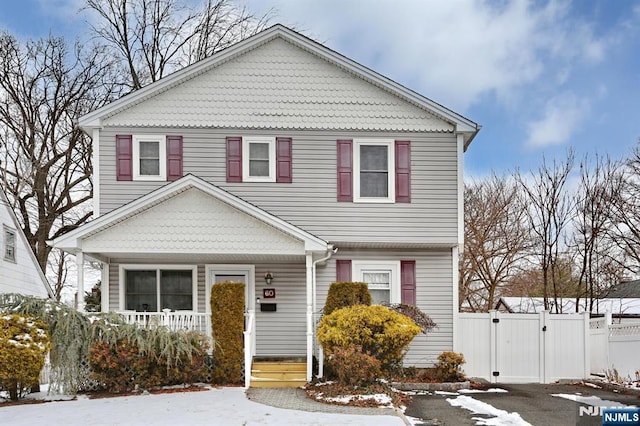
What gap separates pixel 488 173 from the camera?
30.4 metres

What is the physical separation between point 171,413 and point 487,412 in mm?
5302

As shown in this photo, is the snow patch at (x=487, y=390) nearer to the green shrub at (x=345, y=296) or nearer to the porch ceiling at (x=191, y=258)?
the green shrub at (x=345, y=296)

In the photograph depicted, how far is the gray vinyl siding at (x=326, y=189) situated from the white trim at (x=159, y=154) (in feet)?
0.50

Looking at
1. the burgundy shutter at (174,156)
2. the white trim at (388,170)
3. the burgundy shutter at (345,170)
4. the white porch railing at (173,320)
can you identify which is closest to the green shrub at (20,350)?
the white porch railing at (173,320)

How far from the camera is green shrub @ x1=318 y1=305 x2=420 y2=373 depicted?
1241cm

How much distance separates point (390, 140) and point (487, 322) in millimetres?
5030

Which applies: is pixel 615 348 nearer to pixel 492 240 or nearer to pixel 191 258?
pixel 191 258

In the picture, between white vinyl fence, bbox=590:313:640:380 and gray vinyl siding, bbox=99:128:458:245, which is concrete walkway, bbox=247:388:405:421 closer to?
gray vinyl siding, bbox=99:128:458:245

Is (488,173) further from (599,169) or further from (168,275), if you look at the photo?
(168,275)

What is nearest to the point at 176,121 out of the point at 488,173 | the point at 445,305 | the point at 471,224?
the point at 445,305

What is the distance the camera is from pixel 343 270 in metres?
15.5

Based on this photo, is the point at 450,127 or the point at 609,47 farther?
the point at 609,47

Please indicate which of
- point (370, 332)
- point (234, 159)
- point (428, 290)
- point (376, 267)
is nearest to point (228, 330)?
point (370, 332)

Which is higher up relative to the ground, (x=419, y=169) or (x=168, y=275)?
(x=419, y=169)
